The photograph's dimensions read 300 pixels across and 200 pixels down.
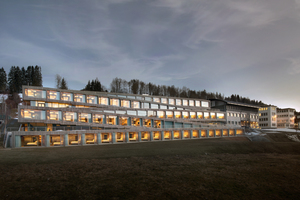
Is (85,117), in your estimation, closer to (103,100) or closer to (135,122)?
(103,100)

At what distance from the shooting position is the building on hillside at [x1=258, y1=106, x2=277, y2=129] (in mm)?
92312

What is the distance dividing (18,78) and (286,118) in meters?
166

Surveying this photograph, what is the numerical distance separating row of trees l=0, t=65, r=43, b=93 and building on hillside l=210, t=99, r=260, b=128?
4106 inches

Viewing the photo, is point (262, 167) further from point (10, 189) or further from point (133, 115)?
point (133, 115)

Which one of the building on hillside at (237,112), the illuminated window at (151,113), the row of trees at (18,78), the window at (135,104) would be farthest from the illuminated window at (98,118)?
the row of trees at (18,78)

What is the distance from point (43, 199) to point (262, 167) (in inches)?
726

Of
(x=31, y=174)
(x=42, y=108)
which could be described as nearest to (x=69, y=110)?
(x=42, y=108)

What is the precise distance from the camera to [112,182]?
11812 millimetres

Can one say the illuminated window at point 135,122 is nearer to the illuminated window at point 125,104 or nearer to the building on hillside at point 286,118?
the illuminated window at point 125,104

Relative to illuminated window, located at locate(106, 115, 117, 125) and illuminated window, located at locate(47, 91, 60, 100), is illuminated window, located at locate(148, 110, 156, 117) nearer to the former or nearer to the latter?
illuminated window, located at locate(106, 115, 117, 125)

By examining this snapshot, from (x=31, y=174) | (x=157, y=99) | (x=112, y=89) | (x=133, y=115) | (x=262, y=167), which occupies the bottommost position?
(x=262, y=167)

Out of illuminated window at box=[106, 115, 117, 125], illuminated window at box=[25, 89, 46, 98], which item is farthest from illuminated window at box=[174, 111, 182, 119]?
illuminated window at box=[25, 89, 46, 98]

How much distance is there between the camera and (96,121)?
43219 millimetres

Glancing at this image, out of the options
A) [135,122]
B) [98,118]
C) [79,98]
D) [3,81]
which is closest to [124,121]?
[135,122]
